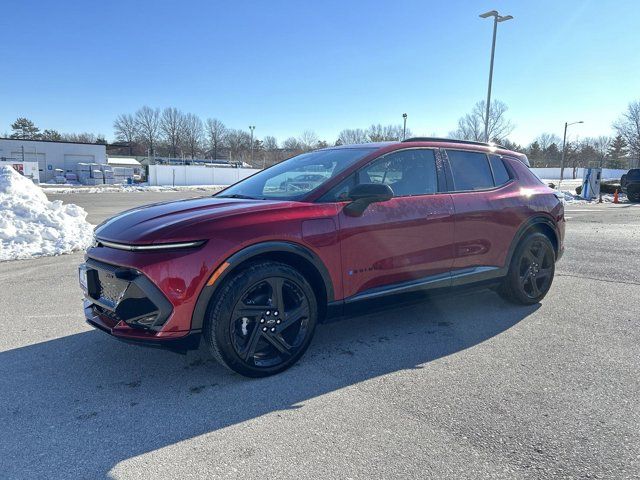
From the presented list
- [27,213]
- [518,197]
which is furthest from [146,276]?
[27,213]

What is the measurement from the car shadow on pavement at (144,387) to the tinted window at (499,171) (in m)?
1.52

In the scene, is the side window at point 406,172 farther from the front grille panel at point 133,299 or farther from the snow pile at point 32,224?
the snow pile at point 32,224

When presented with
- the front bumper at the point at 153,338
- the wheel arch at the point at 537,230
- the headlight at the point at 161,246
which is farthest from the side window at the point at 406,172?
the front bumper at the point at 153,338

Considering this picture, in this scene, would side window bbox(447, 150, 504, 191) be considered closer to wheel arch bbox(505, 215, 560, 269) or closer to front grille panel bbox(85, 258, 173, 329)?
wheel arch bbox(505, 215, 560, 269)

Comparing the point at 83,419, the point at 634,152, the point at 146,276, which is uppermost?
the point at 634,152

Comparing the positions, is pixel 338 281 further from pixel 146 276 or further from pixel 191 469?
pixel 191 469

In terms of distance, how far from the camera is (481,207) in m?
4.33

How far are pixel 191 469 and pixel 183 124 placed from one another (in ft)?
309

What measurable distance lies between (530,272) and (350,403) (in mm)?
3002

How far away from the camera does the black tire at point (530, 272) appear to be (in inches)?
186

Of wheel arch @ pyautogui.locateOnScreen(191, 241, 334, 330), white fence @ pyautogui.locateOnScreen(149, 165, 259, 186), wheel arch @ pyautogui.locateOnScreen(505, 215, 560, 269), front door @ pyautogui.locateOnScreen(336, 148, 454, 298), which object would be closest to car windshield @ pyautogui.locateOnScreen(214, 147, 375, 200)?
front door @ pyautogui.locateOnScreen(336, 148, 454, 298)

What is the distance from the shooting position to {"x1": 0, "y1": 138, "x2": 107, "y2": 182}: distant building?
164 ft

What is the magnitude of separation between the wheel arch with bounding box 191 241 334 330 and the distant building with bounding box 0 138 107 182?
5322 cm

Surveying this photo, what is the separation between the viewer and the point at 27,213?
28.6 ft
